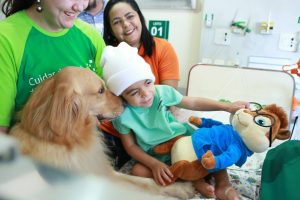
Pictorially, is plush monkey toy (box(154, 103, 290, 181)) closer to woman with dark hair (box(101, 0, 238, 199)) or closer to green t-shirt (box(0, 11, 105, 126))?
woman with dark hair (box(101, 0, 238, 199))

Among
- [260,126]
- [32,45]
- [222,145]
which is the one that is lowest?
[222,145]

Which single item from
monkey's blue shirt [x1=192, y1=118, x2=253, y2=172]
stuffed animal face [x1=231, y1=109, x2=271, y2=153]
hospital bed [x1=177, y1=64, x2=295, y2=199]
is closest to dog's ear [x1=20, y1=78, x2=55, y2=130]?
monkey's blue shirt [x1=192, y1=118, x2=253, y2=172]

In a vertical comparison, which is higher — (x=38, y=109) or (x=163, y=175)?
(x=38, y=109)

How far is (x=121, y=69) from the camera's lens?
1.14m

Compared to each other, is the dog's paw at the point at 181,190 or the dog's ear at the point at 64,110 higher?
the dog's ear at the point at 64,110

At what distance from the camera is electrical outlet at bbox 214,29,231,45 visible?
2504 millimetres

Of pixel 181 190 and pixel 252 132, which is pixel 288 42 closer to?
pixel 252 132

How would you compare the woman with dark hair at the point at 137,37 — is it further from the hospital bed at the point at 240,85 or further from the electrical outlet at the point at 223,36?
the electrical outlet at the point at 223,36

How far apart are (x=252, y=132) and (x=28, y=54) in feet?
2.67

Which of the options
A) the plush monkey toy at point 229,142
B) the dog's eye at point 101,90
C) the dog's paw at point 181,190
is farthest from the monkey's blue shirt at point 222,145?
the dog's eye at point 101,90

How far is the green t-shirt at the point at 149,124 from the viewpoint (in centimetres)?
120

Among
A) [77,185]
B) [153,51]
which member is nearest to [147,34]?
[153,51]

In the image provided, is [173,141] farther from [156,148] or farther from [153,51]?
[153,51]

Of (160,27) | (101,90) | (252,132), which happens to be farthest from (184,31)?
(252,132)
